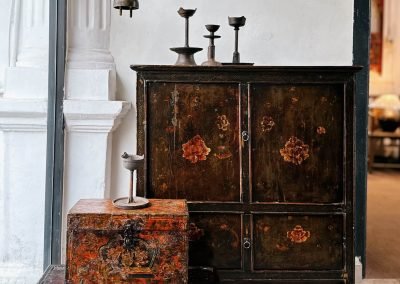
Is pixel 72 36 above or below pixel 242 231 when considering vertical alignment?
above

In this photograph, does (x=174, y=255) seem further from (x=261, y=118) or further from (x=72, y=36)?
Answer: (x=72, y=36)

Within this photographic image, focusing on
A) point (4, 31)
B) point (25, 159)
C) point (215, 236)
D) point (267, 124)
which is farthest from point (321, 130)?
point (4, 31)

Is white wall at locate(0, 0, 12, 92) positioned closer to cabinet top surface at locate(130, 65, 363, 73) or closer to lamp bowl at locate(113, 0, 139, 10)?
lamp bowl at locate(113, 0, 139, 10)

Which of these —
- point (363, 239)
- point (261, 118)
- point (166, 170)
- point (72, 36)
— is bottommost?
point (363, 239)

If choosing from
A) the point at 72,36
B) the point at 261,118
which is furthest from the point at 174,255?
the point at 72,36

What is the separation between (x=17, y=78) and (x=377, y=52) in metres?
8.27

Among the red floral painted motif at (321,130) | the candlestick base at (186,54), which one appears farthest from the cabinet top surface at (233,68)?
the red floral painted motif at (321,130)

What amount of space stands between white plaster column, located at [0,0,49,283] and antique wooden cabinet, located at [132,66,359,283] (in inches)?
38.3

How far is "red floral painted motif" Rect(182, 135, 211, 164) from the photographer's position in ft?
9.39

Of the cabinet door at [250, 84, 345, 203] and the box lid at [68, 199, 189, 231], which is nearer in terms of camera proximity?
the box lid at [68, 199, 189, 231]

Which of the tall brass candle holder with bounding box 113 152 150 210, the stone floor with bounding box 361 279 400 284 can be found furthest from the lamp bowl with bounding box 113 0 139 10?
the stone floor with bounding box 361 279 400 284

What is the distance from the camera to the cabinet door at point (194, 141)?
2850 mm

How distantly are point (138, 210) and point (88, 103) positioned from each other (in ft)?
3.69

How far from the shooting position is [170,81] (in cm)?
283
